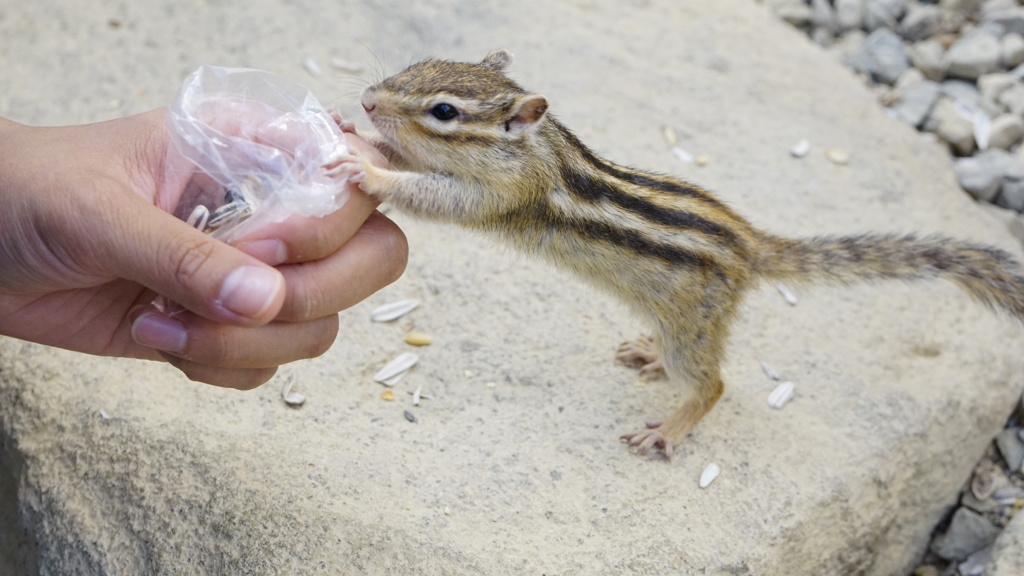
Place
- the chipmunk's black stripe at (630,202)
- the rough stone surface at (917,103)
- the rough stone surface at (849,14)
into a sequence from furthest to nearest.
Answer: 1. the rough stone surface at (849,14)
2. the rough stone surface at (917,103)
3. the chipmunk's black stripe at (630,202)

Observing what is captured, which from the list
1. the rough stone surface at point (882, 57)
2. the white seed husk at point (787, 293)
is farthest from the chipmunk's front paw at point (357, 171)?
the rough stone surface at point (882, 57)

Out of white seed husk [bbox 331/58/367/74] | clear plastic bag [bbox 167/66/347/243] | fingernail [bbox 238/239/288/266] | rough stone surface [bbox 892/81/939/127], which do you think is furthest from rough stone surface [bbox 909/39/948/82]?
fingernail [bbox 238/239/288/266]

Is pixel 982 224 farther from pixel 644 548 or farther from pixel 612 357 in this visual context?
pixel 644 548

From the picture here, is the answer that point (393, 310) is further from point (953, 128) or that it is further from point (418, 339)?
point (953, 128)

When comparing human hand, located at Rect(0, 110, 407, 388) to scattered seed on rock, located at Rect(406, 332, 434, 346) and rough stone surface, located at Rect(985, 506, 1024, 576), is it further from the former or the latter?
rough stone surface, located at Rect(985, 506, 1024, 576)

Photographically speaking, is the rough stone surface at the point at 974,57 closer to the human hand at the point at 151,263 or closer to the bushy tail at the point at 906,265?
the bushy tail at the point at 906,265

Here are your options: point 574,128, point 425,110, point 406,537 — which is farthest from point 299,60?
point 406,537
